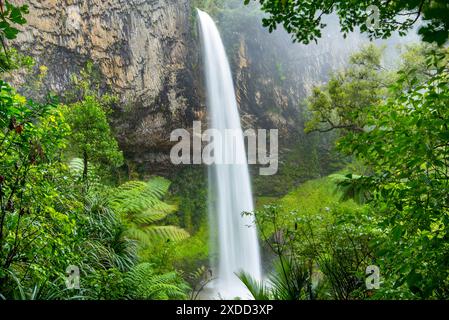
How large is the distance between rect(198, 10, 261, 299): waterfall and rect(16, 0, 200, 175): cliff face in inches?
41.1

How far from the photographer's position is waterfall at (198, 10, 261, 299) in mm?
12852

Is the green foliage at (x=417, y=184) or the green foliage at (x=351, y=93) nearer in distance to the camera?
the green foliage at (x=417, y=184)

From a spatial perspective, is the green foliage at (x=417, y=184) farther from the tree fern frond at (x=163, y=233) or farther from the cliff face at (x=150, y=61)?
the cliff face at (x=150, y=61)

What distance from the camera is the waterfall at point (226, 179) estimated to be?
12.9 metres

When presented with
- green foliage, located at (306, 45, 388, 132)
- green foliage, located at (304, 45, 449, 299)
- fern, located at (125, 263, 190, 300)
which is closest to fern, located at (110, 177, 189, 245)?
fern, located at (125, 263, 190, 300)

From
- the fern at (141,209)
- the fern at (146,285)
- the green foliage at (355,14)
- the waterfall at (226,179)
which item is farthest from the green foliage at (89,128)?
the waterfall at (226,179)

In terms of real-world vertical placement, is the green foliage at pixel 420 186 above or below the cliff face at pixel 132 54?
below

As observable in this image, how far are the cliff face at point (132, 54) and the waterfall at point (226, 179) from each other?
104 centimetres

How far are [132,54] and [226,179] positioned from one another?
6.03 meters

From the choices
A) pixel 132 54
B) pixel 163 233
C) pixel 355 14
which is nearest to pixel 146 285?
pixel 163 233

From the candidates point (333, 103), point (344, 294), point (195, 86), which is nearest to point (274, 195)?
point (195, 86)

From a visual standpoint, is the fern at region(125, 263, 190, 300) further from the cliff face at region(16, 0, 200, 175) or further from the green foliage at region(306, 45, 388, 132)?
the cliff face at region(16, 0, 200, 175)
